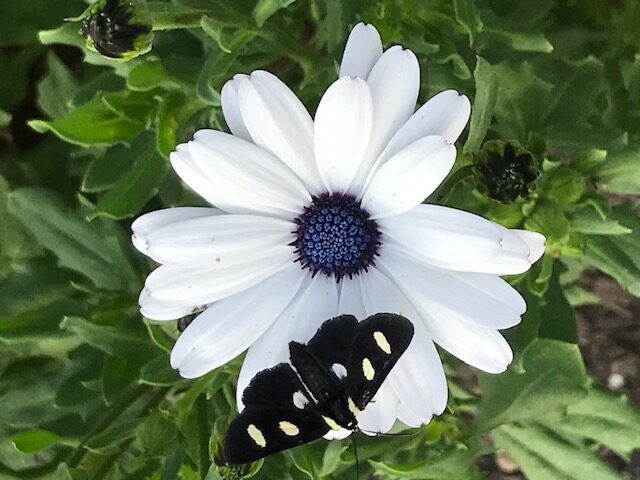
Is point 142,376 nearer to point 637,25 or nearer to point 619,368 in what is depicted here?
point 637,25

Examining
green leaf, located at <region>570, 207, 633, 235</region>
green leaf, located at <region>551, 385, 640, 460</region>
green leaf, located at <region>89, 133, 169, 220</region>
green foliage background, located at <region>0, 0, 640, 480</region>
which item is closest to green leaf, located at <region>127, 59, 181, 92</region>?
green foliage background, located at <region>0, 0, 640, 480</region>

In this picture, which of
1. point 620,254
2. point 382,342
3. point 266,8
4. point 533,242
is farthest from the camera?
point 620,254

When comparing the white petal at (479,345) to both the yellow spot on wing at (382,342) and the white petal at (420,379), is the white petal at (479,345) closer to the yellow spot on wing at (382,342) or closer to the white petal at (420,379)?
the white petal at (420,379)

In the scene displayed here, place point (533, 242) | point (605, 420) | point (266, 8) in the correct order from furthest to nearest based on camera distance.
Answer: point (605, 420) → point (266, 8) → point (533, 242)

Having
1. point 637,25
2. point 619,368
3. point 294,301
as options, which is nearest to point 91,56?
point 294,301

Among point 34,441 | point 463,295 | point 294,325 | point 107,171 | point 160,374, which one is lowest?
point 34,441

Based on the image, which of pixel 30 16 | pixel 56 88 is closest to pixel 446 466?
pixel 56 88

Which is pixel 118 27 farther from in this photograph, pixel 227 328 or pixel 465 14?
pixel 465 14
